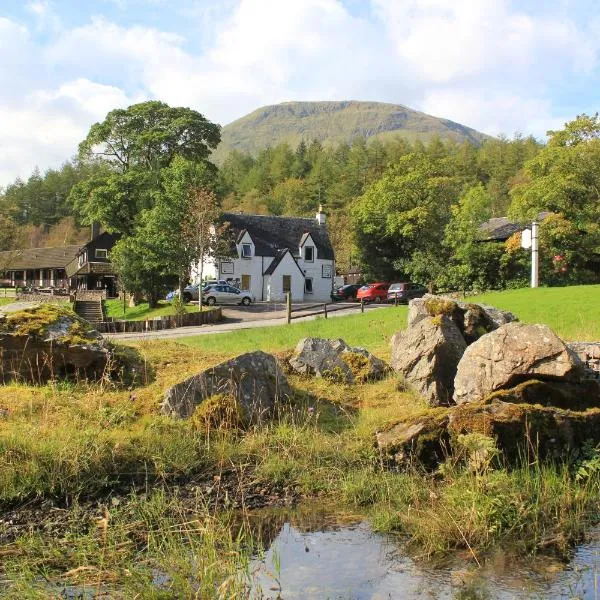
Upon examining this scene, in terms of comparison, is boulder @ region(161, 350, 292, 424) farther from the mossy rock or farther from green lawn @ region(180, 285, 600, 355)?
green lawn @ region(180, 285, 600, 355)

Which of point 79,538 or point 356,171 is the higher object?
point 356,171

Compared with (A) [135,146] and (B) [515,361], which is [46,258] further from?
(B) [515,361]

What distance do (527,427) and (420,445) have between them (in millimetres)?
1388

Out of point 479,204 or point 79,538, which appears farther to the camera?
point 479,204

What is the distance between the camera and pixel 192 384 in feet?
35.1

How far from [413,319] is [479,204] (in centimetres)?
4160

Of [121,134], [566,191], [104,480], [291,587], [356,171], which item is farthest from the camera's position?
[356,171]

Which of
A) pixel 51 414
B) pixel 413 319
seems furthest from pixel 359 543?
pixel 413 319

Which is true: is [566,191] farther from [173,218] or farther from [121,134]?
[121,134]

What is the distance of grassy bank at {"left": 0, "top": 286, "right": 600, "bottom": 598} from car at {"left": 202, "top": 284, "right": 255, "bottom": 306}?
1747 inches

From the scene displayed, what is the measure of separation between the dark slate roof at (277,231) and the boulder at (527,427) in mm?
57923

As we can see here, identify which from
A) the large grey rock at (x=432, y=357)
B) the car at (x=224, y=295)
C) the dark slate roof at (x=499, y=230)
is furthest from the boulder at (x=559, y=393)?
the car at (x=224, y=295)

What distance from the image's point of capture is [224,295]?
5722cm

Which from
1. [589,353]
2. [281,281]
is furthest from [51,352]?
[281,281]
